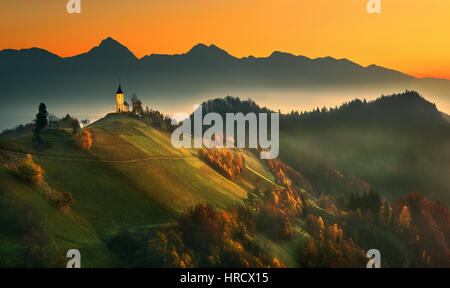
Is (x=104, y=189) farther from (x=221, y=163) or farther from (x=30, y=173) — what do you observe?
(x=221, y=163)

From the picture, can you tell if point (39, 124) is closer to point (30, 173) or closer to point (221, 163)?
point (30, 173)

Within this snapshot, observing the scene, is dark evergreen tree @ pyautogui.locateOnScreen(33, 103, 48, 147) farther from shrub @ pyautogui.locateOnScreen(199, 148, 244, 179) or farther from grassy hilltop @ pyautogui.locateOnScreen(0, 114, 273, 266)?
shrub @ pyautogui.locateOnScreen(199, 148, 244, 179)

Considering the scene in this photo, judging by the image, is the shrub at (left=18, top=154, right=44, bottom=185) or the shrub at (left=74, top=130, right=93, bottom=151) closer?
the shrub at (left=18, top=154, right=44, bottom=185)

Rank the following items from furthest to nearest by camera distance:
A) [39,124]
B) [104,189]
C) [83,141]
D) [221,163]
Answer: [221,163] < [83,141] < [39,124] < [104,189]

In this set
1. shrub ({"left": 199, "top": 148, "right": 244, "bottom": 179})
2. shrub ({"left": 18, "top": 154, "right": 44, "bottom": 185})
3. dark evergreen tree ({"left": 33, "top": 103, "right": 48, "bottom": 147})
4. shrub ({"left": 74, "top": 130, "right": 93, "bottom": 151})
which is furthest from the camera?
shrub ({"left": 199, "top": 148, "right": 244, "bottom": 179})

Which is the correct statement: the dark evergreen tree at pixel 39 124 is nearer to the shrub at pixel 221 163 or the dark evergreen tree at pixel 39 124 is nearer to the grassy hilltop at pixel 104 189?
the grassy hilltop at pixel 104 189

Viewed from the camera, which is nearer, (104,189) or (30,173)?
(30,173)

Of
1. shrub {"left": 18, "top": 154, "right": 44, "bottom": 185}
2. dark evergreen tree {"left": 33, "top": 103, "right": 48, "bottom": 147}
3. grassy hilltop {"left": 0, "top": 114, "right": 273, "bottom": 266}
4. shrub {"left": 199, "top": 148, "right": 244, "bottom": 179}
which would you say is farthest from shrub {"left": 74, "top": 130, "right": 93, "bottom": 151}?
shrub {"left": 199, "top": 148, "right": 244, "bottom": 179}

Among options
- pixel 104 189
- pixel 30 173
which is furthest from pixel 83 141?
pixel 30 173

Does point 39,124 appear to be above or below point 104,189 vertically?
above

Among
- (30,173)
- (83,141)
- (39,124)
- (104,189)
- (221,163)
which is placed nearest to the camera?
(30,173)

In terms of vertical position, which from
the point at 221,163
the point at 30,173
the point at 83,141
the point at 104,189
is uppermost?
the point at 83,141

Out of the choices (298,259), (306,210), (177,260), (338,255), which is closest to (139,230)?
(177,260)

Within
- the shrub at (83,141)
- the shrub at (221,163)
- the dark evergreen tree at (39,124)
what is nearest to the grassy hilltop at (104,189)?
the shrub at (83,141)
